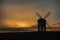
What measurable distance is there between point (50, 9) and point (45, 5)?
0.35 meters
